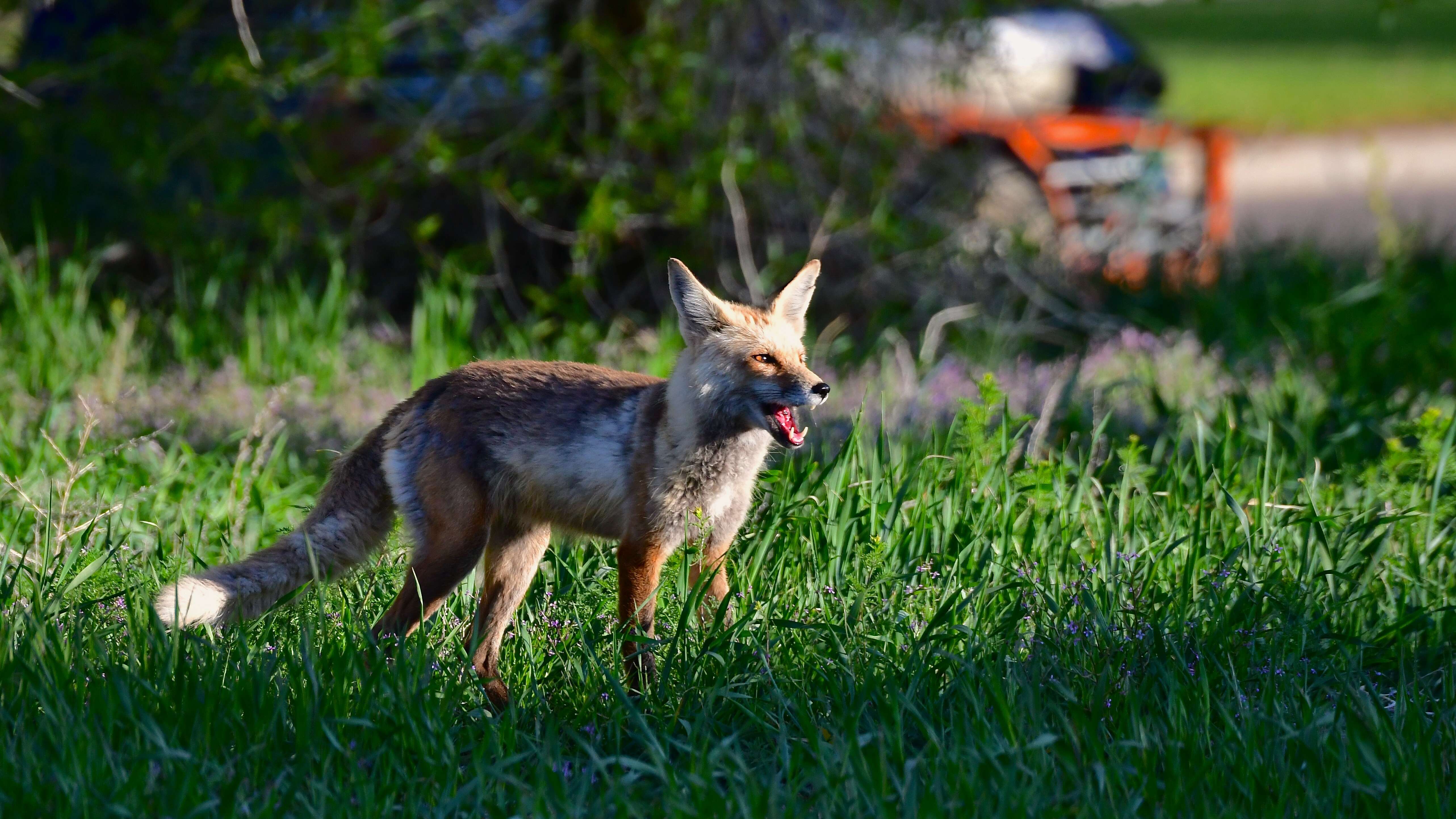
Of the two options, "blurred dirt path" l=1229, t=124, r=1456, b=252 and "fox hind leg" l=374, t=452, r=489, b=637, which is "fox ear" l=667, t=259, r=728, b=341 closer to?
"fox hind leg" l=374, t=452, r=489, b=637

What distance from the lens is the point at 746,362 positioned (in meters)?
3.69

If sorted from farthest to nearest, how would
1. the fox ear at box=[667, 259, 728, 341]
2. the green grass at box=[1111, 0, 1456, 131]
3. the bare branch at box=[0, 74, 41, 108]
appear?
the green grass at box=[1111, 0, 1456, 131], the bare branch at box=[0, 74, 41, 108], the fox ear at box=[667, 259, 728, 341]

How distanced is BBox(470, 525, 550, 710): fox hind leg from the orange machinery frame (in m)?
4.72

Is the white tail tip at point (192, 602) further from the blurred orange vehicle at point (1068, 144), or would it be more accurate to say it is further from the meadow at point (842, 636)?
the blurred orange vehicle at point (1068, 144)

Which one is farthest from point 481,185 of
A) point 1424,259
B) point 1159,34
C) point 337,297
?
point 1159,34

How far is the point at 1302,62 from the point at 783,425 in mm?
33035

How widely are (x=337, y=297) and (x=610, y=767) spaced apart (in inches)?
168

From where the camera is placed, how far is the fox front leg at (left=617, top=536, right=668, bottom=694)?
145 inches

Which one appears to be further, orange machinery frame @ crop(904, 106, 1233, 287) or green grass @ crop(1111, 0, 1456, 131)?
green grass @ crop(1111, 0, 1456, 131)

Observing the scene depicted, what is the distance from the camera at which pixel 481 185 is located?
23.6 feet

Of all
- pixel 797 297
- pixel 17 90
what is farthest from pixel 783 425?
pixel 17 90

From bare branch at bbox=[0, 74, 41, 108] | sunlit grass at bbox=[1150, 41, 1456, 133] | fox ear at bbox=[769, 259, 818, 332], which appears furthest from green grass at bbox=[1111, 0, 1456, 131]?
fox ear at bbox=[769, 259, 818, 332]

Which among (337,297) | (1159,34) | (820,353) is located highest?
(337,297)

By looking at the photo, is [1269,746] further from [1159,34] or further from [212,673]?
[1159,34]
